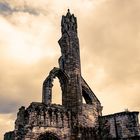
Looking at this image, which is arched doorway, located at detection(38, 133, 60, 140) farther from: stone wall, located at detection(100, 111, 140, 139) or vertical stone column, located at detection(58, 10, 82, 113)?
stone wall, located at detection(100, 111, 140, 139)

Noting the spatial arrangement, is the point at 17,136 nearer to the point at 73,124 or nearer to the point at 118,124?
the point at 73,124

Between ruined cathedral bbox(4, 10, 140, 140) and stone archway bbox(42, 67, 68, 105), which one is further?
stone archway bbox(42, 67, 68, 105)

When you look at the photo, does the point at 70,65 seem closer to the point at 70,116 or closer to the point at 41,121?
the point at 70,116

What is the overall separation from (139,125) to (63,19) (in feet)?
34.1

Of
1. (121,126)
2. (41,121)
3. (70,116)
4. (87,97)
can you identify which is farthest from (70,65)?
(121,126)

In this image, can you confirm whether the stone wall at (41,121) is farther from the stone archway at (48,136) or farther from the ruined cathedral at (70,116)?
the stone archway at (48,136)

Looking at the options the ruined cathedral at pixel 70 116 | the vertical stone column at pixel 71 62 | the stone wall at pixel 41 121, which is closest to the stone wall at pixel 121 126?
the ruined cathedral at pixel 70 116

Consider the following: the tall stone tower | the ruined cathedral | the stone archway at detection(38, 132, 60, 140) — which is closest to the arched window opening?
the ruined cathedral

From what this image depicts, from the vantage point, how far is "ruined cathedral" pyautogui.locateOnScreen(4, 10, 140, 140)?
740 inches

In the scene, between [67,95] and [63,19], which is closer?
[67,95]

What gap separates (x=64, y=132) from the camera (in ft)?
63.9

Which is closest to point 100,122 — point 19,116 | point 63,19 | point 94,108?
point 94,108

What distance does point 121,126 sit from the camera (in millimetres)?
20766

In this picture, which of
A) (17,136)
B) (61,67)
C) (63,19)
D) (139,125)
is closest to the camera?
(17,136)
